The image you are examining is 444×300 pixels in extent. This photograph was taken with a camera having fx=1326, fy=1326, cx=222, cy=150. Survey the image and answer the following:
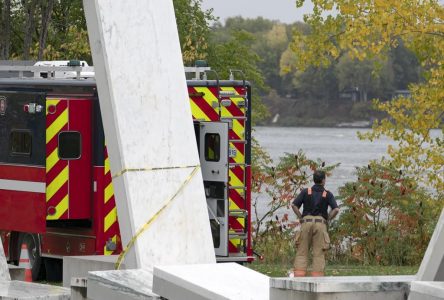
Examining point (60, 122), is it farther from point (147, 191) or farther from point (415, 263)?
point (415, 263)

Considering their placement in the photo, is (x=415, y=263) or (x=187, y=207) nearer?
(x=187, y=207)

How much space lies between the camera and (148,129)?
9.00m

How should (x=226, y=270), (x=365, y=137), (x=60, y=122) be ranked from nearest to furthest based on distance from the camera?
1. (x=226, y=270)
2. (x=60, y=122)
3. (x=365, y=137)

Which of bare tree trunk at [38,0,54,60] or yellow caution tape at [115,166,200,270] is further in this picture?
bare tree trunk at [38,0,54,60]

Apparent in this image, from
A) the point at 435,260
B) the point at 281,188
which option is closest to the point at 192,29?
the point at 281,188

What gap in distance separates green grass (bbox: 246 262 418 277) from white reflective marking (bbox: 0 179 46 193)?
333 centimetres

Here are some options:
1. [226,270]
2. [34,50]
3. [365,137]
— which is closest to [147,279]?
[226,270]

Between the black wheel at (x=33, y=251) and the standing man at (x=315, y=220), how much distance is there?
9.79ft

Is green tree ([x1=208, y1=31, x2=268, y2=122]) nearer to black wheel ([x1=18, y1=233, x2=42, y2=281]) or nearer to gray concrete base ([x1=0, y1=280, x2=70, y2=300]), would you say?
black wheel ([x1=18, y1=233, x2=42, y2=281])

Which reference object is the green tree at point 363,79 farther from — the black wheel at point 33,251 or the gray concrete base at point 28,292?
the gray concrete base at point 28,292

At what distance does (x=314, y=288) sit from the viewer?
21.7ft

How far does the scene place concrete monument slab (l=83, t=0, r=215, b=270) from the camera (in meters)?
8.89

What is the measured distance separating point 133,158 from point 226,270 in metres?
1.16

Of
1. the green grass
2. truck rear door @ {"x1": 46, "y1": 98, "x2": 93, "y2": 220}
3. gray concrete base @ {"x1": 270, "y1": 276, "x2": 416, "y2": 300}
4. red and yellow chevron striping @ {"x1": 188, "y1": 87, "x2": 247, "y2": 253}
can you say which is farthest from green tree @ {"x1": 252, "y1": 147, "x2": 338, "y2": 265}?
gray concrete base @ {"x1": 270, "y1": 276, "x2": 416, "y2": 300}
